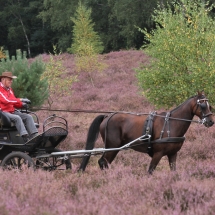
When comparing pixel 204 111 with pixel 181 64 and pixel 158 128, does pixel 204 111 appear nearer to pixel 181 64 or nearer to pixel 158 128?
pixel 158 128

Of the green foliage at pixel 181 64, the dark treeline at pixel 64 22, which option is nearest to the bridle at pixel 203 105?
the green foliage at pixel 181 64

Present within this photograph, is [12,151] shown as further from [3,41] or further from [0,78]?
[3,41]

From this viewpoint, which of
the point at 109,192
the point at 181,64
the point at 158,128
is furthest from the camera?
the point at 181,64

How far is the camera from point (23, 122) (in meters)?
8.91

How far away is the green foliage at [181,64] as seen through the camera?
15250 mm

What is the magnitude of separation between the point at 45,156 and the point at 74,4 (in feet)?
157

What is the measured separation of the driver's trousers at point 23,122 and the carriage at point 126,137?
0.49 feet

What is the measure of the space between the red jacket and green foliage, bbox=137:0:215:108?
789 cm

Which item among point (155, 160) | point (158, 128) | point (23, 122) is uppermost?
point (23, 122)

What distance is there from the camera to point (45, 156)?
340 inches

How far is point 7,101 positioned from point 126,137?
101 inches

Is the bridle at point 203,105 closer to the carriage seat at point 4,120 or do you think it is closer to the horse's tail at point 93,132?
the horse's tail at point 93,132

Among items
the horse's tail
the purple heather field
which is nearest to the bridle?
the purple heather field

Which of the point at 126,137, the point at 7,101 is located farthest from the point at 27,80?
the point at 126,137
